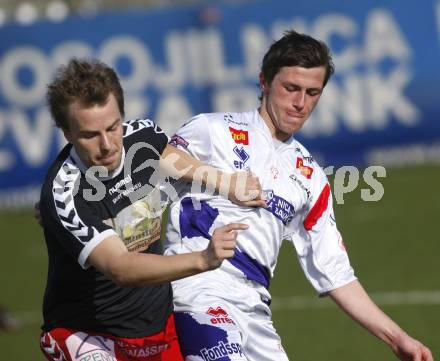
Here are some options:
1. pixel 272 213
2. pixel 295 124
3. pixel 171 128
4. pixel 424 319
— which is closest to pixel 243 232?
pixel 272 213

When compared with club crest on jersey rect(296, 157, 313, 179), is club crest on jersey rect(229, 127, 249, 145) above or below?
above

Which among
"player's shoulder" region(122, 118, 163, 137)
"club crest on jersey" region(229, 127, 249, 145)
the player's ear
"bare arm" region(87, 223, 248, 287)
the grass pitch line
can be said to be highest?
the player's ear

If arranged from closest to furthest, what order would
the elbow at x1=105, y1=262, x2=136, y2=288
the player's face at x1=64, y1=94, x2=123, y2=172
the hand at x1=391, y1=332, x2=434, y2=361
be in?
the elbow at x1=105, y1=262, x2=136, y2=288
the player's face at x1=64, y1=94, x2=123, y2=172
the hand at x1=391, y1=332, x2=434, y2=361

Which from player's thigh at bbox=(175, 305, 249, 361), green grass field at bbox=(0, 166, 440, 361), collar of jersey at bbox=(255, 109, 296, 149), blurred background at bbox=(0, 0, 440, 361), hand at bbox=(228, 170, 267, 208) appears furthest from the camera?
blurred background at bbox=(0, 0, 440, 361)

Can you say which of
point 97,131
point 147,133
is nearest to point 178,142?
point 147,133

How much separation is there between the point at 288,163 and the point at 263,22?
34.1 feet

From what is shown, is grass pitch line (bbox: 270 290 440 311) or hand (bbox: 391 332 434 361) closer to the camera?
hand (bbox: 391 332 434 361)

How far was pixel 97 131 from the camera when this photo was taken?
4.94 meters

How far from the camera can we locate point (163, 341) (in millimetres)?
5656

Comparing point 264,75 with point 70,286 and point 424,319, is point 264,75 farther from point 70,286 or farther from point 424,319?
point 424,319

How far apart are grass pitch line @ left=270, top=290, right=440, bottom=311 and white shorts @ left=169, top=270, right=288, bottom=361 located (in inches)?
189

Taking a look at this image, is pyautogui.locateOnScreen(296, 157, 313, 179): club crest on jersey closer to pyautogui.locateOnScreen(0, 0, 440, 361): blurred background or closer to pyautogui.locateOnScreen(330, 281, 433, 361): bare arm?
pyautogui.locateOnScreen(330, 281, 433, 361): bare arm

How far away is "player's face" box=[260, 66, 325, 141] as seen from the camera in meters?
6.16

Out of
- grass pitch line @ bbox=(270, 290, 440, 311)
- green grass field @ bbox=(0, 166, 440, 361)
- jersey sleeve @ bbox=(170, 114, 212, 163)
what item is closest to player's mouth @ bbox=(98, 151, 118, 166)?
jersey sleeve @ bbox=(170, 114, 212, 163)
